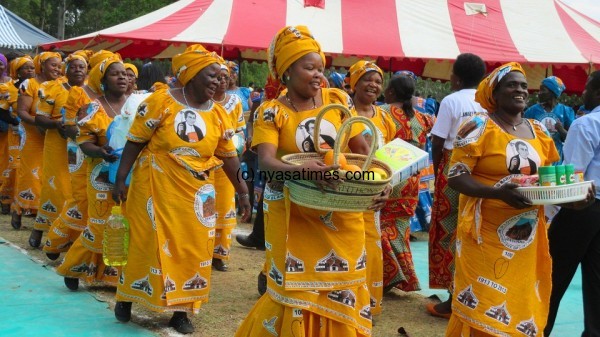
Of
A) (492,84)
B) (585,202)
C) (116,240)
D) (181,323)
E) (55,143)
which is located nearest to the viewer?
(585,202)

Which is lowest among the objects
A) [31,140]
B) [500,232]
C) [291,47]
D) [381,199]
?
[31,140]

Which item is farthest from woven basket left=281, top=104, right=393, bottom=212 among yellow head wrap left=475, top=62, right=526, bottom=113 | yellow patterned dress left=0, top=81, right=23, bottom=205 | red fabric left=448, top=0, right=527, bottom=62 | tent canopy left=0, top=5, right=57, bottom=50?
tent canopy left=0, top=5, right=57, bottom=50

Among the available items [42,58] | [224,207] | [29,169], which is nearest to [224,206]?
[224,207]

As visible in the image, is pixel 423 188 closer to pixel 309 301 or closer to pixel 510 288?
pixel 510 288

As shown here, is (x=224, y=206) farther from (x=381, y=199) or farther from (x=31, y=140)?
(x=381, y=199)

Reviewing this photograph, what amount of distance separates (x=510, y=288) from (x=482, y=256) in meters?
0.25

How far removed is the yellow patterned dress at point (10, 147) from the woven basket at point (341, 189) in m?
7.25

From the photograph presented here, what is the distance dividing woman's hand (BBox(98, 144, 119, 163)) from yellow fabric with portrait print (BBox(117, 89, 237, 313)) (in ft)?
2.23

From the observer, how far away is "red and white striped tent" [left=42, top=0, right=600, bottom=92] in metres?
11.4

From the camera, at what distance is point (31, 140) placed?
928 cm

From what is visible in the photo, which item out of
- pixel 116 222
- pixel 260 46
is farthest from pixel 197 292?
pixel 260 46

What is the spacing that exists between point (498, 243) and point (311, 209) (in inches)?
48.6

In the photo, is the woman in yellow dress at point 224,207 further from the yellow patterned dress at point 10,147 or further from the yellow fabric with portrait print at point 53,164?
the yellow patterned dress at point 10,147

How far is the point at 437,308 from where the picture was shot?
6.07m
